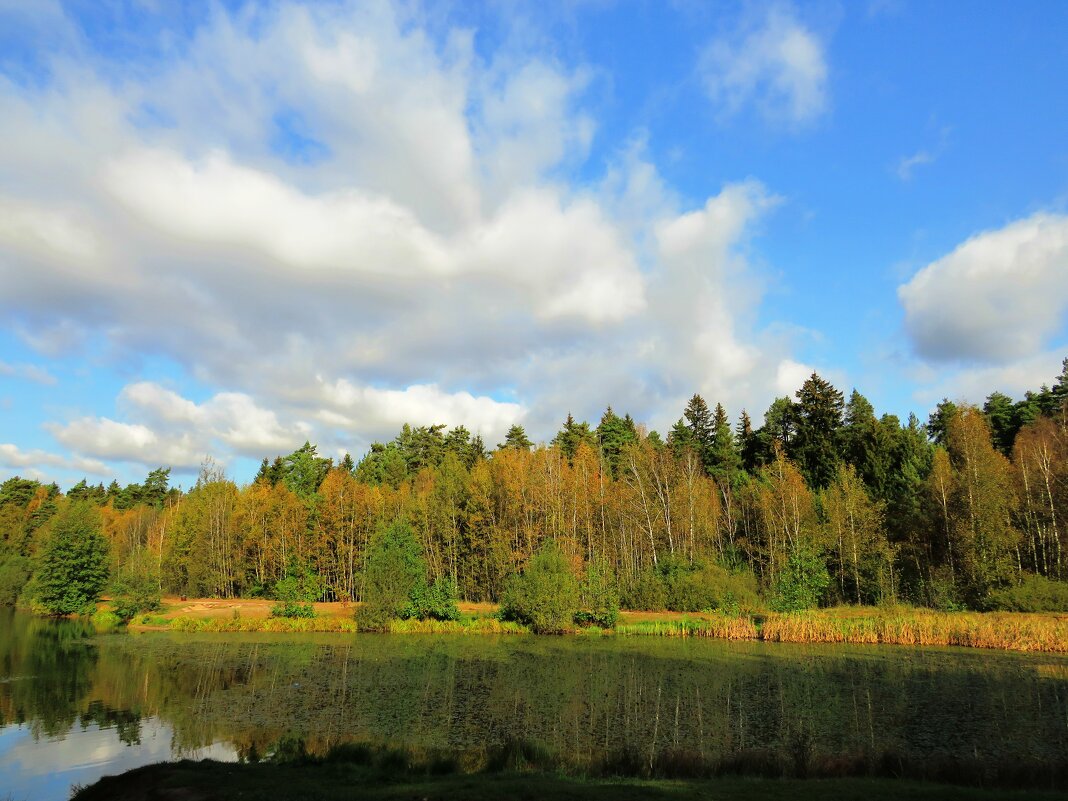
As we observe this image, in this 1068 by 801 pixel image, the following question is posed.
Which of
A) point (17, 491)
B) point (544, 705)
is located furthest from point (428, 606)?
point (17, 491)

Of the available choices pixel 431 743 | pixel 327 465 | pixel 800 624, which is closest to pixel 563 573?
pixel 800 624

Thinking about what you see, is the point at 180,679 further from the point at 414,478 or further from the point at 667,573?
the point at 414,478

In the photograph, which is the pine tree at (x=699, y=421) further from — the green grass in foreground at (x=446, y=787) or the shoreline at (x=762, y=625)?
the green grass in foreground at (x=446, y=787)

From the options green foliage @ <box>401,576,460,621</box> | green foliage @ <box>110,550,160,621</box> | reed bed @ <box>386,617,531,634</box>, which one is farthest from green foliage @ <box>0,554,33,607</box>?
reed bed @ <box>386,617,531,634</box>

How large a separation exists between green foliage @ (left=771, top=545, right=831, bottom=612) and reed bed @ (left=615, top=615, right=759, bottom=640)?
→ 4.56m

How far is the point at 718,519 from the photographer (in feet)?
224

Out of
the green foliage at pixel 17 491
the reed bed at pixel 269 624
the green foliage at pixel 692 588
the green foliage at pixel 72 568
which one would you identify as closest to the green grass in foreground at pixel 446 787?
the reed bed at pixel 269 624

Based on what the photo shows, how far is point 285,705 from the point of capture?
23.2 m

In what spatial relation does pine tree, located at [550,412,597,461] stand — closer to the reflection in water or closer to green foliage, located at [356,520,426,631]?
green foliage, located at [356,520,426,631]

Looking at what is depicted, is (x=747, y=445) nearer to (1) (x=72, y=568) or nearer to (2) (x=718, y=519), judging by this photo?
(2) (x=718, y=519)

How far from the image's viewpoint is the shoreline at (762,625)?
121ft

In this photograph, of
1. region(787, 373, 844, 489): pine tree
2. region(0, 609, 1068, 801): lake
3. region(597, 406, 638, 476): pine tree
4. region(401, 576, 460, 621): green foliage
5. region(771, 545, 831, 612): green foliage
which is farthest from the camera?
region(597, 406, 638, 476): pine tree

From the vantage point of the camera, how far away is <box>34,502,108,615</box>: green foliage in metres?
56.3

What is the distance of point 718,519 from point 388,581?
1458 inches
